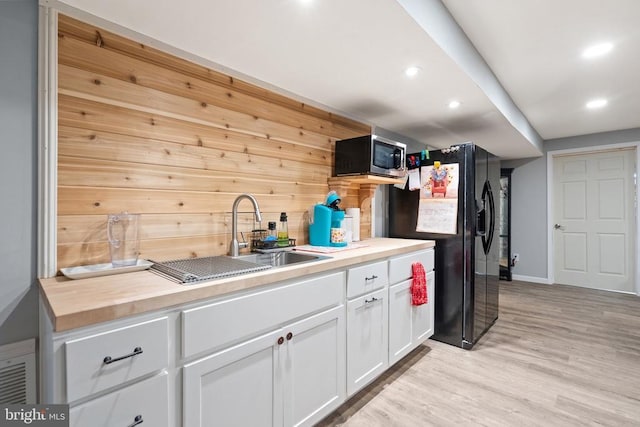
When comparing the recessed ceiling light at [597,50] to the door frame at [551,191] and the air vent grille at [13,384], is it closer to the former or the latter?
the door frame at [551,191]

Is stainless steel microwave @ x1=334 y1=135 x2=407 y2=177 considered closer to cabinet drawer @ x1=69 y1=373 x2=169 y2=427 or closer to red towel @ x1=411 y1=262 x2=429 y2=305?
red towel @ x1=411 y1=262 x2=429 y2=305

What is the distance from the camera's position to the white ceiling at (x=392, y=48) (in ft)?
4.46

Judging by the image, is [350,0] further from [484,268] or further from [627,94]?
[627,94]

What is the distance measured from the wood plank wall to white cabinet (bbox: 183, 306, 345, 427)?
2.37ft

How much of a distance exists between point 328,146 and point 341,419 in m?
1.95

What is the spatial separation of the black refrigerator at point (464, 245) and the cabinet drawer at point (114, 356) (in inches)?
93.0

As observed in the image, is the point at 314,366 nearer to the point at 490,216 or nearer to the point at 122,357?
the point at 122,357

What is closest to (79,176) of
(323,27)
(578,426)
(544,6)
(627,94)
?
(323,27)

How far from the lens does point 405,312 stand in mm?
2262

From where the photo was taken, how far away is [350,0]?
126 centimetres

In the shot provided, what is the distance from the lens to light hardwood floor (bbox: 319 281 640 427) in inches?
69.1

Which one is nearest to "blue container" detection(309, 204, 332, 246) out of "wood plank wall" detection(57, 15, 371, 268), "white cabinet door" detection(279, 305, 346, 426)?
"wood plank wall" detection(57, 15, 371, 268)

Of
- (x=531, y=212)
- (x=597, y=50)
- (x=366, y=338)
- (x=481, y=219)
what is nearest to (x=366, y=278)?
(x=366, y=338)

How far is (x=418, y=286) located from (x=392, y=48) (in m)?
1.64
